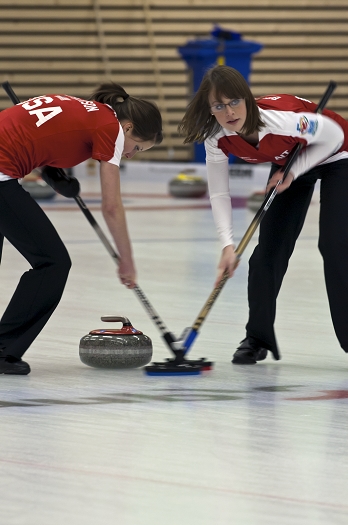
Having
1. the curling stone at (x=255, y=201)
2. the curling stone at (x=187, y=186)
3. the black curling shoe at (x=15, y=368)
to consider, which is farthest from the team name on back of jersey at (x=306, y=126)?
the curling stone at (x=187, y=186)

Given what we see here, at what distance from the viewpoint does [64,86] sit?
623 inches

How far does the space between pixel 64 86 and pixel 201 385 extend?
12.9 meters

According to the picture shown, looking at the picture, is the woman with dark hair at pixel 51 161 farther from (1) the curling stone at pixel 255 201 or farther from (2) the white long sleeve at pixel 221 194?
(1) the curling stone at pixel 255 201

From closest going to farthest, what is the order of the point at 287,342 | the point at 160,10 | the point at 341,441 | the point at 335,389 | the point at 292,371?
the point at 341,441 < the point at 335,389 < the point at 292,371 < the point at 287,342 < the point at 160,10

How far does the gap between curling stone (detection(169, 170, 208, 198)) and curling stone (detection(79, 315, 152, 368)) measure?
7644mm

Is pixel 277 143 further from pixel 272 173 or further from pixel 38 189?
pixel 38 189

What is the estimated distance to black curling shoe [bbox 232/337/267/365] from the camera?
3812 mm

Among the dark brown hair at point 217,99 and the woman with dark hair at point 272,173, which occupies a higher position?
the dark brown hair at point 217,99

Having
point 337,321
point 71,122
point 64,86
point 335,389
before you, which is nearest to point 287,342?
point 337,321

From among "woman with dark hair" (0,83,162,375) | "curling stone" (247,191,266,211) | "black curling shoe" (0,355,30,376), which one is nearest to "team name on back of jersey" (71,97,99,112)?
"woman with dark hair" (0,83,162,375)

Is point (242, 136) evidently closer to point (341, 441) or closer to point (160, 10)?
point (341, 441)

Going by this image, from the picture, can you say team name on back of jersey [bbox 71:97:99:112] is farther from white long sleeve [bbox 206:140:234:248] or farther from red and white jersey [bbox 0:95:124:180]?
white long sleeve [bbox 206:140:234:248]

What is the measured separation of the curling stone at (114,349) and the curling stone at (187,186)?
7.64 meters

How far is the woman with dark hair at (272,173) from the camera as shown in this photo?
345 centimetres
